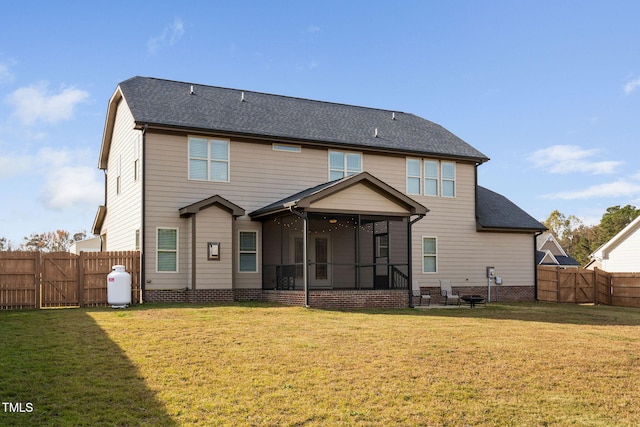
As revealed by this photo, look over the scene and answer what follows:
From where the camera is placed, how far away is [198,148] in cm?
2020

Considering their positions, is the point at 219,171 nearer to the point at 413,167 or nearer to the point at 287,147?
the point at 287,147

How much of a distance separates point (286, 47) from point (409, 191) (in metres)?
7.20

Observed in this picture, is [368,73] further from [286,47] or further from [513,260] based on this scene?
[513,260]

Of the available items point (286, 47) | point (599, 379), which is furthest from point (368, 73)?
point (599, 379)

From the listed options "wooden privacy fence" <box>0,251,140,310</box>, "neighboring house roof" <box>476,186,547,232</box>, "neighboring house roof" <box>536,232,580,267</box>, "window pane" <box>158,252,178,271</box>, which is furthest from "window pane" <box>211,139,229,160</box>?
"neighboring house roof" <box>536,232,580,267</box>

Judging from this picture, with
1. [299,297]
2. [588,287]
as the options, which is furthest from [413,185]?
[588,287]

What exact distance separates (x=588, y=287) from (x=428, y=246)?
8176 mm

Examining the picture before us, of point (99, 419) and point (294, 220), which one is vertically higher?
point (294, 220)

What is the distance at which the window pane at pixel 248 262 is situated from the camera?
20.6 metres

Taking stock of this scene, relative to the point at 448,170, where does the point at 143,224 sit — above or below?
below

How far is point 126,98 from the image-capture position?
67.6 ft

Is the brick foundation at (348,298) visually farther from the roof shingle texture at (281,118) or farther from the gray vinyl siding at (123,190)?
the roof shingle texture at (281,118)

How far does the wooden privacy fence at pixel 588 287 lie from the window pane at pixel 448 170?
19.1ft

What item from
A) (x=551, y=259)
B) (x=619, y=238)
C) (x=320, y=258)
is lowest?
(x=551, y=259)
